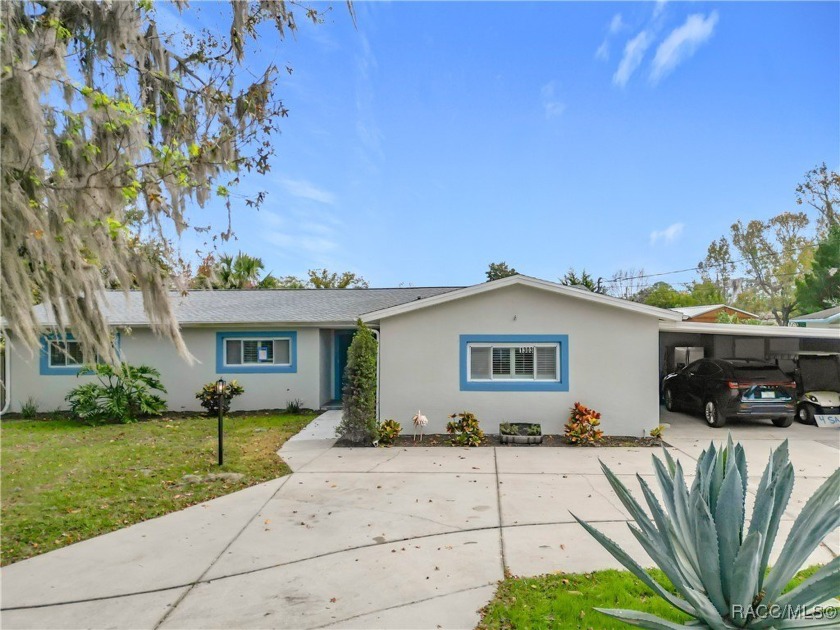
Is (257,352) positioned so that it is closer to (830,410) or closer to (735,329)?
(735,329)

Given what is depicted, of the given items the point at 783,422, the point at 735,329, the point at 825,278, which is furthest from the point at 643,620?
the point at 825,278

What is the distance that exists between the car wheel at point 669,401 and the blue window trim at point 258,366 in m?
10.7

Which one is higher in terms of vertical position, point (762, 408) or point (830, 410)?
point (762, 408)

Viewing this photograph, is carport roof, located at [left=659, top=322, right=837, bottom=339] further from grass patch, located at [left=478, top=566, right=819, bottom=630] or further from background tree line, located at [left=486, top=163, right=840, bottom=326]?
background tree line, located at [left=486, top=163, right=840, bottom=326]

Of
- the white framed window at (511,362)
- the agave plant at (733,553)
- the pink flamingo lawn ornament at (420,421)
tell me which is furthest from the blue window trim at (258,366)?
the agave plant at (733,553)

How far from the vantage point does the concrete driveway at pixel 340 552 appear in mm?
3717

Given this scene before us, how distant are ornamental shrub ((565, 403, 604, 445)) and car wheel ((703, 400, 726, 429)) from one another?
337cm

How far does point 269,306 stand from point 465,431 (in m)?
8.24

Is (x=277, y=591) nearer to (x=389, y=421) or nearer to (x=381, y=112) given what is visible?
(x=389, y=421)

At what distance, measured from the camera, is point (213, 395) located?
518 inches

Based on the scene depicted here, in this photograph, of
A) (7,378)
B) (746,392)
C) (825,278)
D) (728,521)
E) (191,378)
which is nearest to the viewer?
(728,521)

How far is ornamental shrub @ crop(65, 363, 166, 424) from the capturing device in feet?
41.6

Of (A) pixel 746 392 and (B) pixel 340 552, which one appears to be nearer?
(B) pixel 340 552

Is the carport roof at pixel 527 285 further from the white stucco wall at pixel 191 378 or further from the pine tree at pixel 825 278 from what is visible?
the pine tree at pixel 825 278
